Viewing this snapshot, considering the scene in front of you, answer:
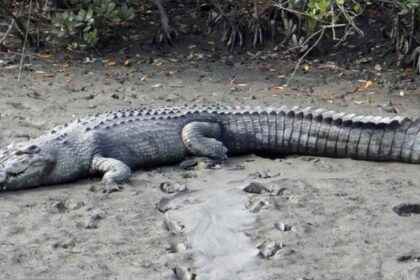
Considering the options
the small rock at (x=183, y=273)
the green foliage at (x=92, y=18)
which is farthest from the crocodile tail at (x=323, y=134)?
the green foliage at (x=92, y=18)

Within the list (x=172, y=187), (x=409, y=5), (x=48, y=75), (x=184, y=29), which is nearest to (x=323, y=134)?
(x=172, y=187)

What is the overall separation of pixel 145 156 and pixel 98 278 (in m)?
1.98

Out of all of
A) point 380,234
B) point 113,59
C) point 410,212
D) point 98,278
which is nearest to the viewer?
point 98,278

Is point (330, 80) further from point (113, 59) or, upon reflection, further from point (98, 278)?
point (98, 278)

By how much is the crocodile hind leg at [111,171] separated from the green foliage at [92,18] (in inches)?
141

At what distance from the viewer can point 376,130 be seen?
20.3ft

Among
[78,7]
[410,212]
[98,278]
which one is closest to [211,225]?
[98,278]

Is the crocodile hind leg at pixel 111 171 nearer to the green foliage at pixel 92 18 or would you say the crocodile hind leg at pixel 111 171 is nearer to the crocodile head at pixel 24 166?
the crocodile head at pixel 24 166

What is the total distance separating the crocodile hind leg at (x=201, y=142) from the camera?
6.28 m

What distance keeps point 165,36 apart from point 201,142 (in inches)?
147

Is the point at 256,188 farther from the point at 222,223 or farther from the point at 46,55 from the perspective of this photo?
the point at 46,55

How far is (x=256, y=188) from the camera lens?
5.53 meters

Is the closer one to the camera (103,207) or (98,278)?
(98,278)

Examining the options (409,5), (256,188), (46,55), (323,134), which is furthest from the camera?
(46,55)
